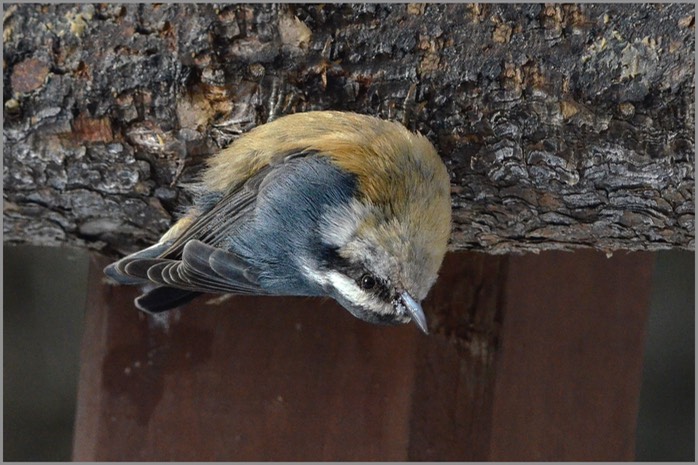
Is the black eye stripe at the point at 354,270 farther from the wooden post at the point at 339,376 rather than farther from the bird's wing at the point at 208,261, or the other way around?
the wooden post at the point at 339,376

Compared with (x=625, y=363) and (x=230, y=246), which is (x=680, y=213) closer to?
(x=625, y=363)

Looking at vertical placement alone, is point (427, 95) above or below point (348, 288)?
above

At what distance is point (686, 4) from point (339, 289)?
0.73m

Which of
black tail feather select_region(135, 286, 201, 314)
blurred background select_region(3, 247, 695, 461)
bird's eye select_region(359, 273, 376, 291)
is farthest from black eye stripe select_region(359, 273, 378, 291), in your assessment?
blurred background select_region(3, 247, 695, 461)

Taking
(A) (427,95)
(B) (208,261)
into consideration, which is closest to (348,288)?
(B) (208,261)

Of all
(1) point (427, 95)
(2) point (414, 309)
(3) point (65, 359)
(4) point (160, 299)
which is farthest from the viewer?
(3) point (65, 359)

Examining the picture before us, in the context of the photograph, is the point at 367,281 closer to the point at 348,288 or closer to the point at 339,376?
the point at 348,288

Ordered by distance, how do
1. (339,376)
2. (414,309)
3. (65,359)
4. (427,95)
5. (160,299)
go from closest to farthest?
1. (414,309)
2. (427,95)
3. (160,299)
4. (339,376)
5. (65,359)

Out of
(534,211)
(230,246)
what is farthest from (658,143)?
(230,246)

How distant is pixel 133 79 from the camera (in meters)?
1.72

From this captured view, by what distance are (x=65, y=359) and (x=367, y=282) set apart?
1637 mm

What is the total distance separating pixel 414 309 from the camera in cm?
154

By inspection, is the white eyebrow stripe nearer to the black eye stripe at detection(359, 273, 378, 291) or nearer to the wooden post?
the black eye stripe at detection(359, 273, 378, 291)

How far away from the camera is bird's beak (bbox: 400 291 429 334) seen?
5.01 ft
